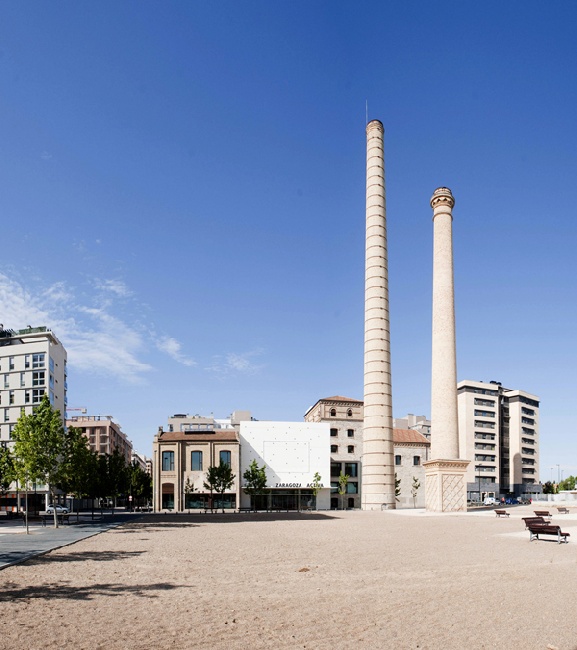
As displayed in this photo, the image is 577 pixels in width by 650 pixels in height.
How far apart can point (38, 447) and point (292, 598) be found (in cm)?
3182

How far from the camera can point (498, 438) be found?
133 metres

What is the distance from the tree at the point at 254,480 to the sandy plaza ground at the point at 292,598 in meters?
54.9

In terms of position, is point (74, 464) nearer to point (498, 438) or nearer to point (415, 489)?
point (415, 489)

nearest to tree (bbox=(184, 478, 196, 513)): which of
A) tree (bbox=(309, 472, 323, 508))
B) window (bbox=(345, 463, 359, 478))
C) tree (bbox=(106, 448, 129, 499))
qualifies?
tree (bbox=(106, 448, 129, 499))

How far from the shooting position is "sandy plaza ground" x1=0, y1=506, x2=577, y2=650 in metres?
10.7

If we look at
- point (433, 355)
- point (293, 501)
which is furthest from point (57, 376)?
point (433, 355)

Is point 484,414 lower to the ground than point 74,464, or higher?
higher

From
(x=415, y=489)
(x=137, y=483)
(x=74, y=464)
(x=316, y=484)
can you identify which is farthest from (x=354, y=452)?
(x=74, y=464)

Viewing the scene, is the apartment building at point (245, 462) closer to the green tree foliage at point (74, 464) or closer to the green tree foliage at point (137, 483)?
the green tree foliage at point (137, 483)

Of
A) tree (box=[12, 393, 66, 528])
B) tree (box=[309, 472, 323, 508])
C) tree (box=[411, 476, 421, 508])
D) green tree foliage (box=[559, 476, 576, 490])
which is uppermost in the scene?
tree (box=[12, 393, 66, 528])

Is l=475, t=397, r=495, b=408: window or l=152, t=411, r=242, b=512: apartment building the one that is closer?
l=152, t=411, r=242, b=512: apartment building

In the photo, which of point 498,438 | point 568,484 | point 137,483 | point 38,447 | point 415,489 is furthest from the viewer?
point 568,484

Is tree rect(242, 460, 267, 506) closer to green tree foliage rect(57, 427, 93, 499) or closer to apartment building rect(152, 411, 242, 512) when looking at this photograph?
apartment building rect(152, 411, 242, 512)

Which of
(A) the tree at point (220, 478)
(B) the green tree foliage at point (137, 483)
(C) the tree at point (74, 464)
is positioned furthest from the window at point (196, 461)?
(C) the tree at point (74, 464)
